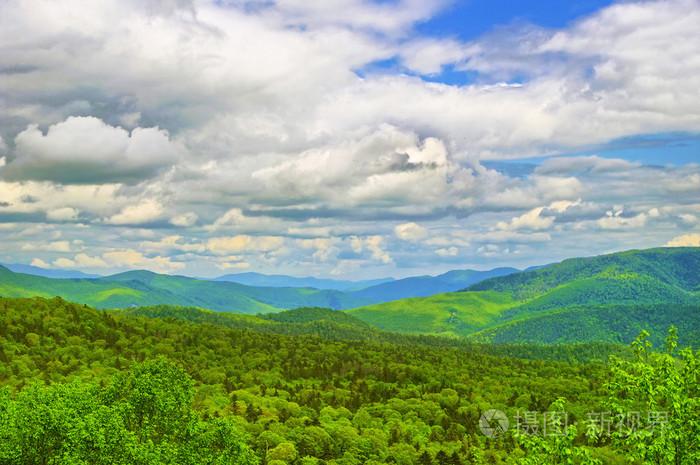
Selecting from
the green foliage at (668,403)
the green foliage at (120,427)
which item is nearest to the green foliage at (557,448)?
the green foliage at (668,403)

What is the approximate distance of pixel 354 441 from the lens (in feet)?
643

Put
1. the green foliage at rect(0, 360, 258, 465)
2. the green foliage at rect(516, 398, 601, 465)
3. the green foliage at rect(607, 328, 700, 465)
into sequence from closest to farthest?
the green foliage at rect(516, 398, 601, 465)
the green foliage at rect(607, 328, 700, 465)
the green foliage at rect(0, 360, 258, 465)

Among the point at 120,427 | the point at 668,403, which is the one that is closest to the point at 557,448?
the point at 668,403

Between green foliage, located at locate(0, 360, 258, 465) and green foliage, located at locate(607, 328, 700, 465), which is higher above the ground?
green foliage, located at locate(607, 328, 700, 465)

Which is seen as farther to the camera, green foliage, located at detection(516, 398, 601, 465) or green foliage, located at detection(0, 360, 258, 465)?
green foliage, located at detection(0, 360, 258, 465)

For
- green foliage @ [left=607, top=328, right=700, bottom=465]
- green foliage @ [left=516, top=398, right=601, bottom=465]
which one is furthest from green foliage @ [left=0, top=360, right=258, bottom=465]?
green foliage @ [left=607, top=328, right=700, bottom=465]

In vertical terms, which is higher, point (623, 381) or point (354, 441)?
point (623, 381)

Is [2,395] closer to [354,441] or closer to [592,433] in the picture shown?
[592,433]

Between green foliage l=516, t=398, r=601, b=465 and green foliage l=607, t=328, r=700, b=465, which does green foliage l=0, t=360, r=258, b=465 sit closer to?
green foliage l=516, t=398, r=601, b=465

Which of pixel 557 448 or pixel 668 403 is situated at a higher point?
pixel 668 403

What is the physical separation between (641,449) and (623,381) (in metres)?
11.7

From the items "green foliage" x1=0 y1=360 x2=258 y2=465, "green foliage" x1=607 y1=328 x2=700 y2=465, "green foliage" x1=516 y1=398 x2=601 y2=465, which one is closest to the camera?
"green foliage" x1=516 y1=398 x2=601 y2=465

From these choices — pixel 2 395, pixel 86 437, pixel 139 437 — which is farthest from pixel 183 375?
pixel 86 437

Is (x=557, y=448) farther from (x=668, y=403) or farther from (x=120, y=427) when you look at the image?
(x=120, y=427)
